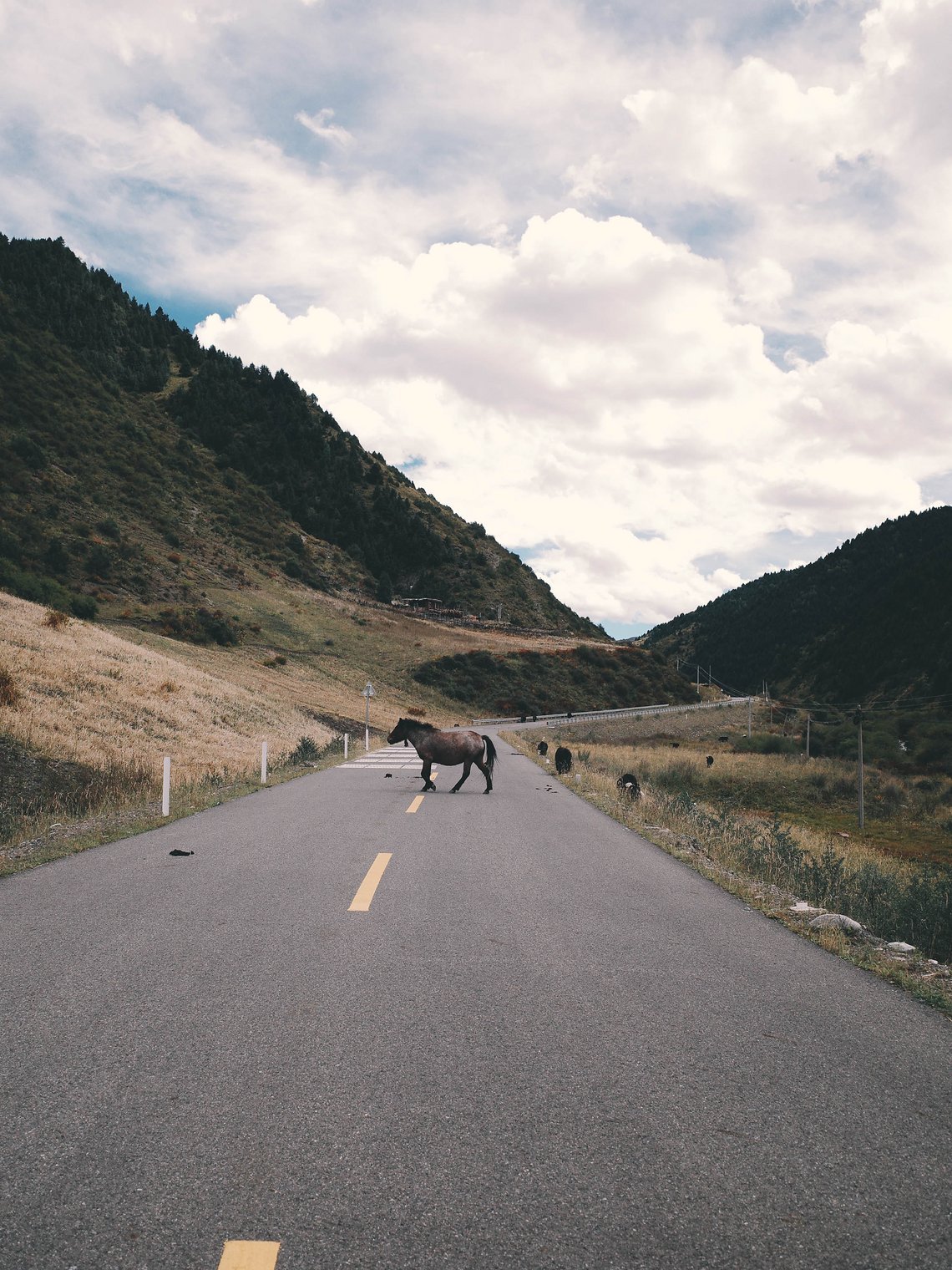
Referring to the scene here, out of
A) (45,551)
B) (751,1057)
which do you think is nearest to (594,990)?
(751,1057)

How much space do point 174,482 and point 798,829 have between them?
3643 inches

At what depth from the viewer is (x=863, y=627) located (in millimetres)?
142500

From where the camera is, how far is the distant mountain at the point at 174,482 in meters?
69.0

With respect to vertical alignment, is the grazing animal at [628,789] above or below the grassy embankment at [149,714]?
below

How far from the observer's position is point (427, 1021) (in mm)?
4250

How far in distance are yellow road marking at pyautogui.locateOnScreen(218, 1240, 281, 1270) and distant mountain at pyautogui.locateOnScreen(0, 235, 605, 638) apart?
53.4 metres

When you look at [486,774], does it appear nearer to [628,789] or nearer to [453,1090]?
[628,789]

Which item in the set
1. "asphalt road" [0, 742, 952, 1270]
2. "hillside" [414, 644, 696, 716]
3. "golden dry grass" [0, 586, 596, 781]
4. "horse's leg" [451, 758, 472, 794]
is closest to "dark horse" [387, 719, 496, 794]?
"horse's leg" [451, 758, 472, 794]

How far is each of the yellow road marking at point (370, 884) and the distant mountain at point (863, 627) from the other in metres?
114

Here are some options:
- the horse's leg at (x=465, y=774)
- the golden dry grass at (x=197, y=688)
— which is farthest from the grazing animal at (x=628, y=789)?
the golden dry grass at (x=197, y=688)

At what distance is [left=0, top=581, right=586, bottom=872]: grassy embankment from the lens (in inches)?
535

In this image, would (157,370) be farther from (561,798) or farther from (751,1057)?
(751,1057)

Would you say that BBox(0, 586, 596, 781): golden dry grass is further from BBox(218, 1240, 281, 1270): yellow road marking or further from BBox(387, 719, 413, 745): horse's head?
BBox(218, 1240, 281, 1270): yellow road marking

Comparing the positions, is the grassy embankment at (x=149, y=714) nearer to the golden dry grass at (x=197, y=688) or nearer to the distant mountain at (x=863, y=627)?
the golden dry grass at (x=197, y=688)
